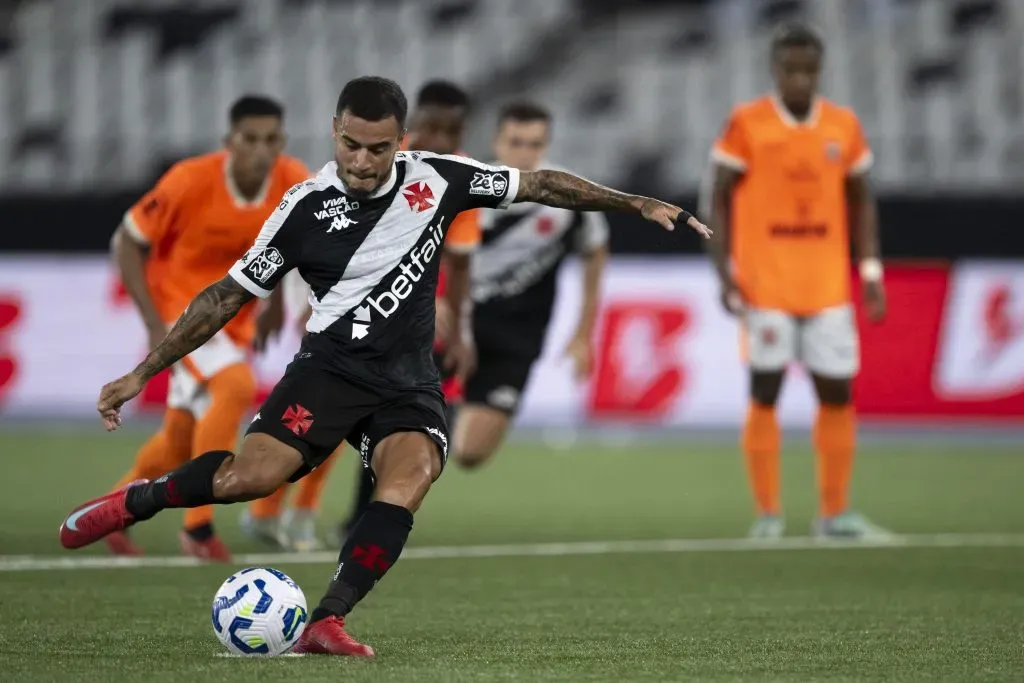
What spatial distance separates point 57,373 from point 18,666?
10445 millimetres

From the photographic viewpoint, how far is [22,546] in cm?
827

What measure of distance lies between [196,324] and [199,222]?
2.63 meters

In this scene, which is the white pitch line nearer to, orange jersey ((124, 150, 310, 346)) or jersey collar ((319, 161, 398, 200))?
orange jersey ((124, 150, 310, 346))

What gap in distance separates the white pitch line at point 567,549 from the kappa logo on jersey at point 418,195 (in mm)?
2592

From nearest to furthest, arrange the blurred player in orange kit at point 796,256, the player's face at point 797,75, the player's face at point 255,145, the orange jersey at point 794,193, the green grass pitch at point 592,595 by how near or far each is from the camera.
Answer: the green grass pitch at point 592,595 < the player's face at point 255,145 < the player's face at point 797,75 < the blurred player in orange kit at point 796,256 < the orange jersey at point 794,193

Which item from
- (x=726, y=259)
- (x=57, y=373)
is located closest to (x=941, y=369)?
(x=726, y=259)

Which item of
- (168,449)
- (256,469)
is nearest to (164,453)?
(168,449)

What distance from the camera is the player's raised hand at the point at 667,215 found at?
5430mm

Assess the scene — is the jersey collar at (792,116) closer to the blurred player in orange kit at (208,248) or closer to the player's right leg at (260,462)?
the blurred player in orange kit at (208,248)

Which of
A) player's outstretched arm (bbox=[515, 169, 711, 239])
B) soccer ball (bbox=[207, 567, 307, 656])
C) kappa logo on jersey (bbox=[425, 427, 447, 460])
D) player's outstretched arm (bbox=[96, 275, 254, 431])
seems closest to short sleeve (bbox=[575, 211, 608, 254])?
player's outstretched arm (bbox=[515, 169, 711, 239])

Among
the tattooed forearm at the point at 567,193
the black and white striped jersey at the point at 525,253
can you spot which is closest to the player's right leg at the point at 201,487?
the tattooed forearm at the point at 567,193

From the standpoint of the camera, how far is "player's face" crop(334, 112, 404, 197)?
5.48 meters

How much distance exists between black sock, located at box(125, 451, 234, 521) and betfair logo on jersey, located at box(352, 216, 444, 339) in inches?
22.9

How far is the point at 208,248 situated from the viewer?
820 centimetres
